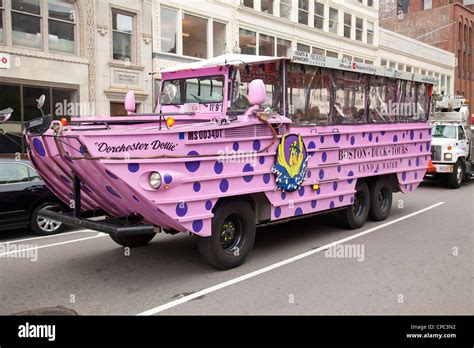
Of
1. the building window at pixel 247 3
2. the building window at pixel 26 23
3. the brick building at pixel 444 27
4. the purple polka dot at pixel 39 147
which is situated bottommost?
the purple polka dot at pixel 39 147

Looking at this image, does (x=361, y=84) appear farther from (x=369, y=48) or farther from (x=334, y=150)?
(x=369, y=48)

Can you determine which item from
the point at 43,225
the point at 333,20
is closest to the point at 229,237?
the point at 43,225

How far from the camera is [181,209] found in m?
5.25

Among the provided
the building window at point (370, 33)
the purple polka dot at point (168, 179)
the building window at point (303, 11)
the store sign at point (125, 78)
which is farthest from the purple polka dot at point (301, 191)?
the building window at point (370, 33)

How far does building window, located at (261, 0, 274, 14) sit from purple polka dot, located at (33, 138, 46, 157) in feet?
73.2

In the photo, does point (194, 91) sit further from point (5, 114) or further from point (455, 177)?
point (455, 177)

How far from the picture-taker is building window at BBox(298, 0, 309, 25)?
91.5 feet

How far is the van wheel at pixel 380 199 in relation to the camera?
9.20 meters

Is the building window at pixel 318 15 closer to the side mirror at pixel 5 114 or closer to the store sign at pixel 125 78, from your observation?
the store sign at pixel 125 78

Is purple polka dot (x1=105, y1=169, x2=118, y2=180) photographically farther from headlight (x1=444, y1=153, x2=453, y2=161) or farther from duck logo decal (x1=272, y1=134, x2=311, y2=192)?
headlight (x1=444, y1=153, x2=453, y2=161)

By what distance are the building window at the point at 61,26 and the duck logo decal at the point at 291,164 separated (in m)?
13.2

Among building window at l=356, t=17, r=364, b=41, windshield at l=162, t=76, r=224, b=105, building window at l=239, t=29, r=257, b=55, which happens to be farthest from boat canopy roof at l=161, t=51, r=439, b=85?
building window at l=356, t=17, r=364, b=41

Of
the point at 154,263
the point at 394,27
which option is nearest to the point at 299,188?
the point at 154,263

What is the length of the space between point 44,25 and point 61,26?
69cm
